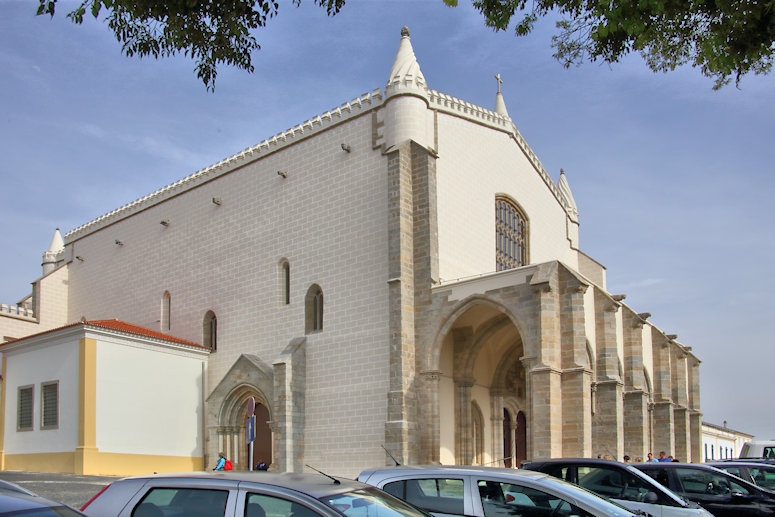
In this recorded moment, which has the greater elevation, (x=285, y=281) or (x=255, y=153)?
(x=255, y=153)

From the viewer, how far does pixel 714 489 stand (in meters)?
12.4

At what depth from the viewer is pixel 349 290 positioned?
2577 cm

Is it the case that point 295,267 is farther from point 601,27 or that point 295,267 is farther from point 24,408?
point 601,27

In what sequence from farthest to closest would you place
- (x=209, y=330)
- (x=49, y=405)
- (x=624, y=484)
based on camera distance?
(x=209, y=330) < (x=49, y=405) < (x=624, y=484)

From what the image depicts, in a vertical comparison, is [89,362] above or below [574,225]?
below

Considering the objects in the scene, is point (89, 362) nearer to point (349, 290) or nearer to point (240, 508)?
point (349, 290)

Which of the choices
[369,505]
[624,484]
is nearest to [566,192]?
[624,484]

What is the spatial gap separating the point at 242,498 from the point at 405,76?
21082mm

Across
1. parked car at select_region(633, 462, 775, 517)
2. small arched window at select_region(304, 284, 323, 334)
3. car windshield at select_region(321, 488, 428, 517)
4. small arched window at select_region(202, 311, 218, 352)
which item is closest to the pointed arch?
small arched window at select_region(304, 284, 323, 334)

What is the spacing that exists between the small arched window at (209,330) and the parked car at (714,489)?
20.8 m

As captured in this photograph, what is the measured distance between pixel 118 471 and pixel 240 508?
22.2 meters

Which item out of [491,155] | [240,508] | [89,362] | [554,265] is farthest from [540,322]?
[240,508]

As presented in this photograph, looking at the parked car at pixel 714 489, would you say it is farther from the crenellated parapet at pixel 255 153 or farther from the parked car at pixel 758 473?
the crenellated parapet at pixel 255 153

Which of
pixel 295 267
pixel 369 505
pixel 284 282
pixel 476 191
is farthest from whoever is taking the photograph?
pixel 284 282
